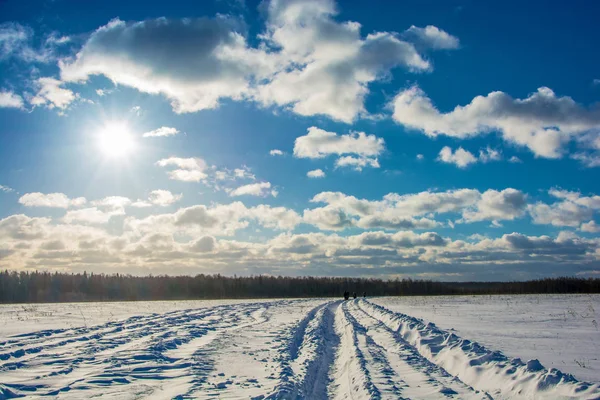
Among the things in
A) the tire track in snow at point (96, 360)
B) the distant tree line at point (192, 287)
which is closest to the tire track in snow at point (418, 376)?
the tire track in snow at point (96, 360)

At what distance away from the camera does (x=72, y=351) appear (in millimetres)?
13516

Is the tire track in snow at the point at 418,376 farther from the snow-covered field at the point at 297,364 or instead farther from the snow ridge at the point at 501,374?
the snow ridge at the point at 501,374

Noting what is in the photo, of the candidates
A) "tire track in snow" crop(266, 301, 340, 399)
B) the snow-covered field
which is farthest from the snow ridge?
"tire track in snow" crop(266, 301, 340, 399)

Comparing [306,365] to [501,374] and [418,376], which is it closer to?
[418,376]

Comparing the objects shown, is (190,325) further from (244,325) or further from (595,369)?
(595,369)

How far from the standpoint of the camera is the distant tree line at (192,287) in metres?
105

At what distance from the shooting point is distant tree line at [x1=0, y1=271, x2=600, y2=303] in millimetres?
104625

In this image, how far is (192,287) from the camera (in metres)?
121

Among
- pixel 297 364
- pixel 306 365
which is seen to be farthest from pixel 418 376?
pixel 297 364

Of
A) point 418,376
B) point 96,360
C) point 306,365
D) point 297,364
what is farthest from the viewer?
point 96,360

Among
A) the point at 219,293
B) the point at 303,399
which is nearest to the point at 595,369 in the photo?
the point at 303,399

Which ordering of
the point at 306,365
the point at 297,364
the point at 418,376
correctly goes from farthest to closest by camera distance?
the point at 297,364
the point at 306,365
the point at 418,376

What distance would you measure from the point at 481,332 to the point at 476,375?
30.8 feet

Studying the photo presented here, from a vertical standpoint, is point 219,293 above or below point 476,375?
below
